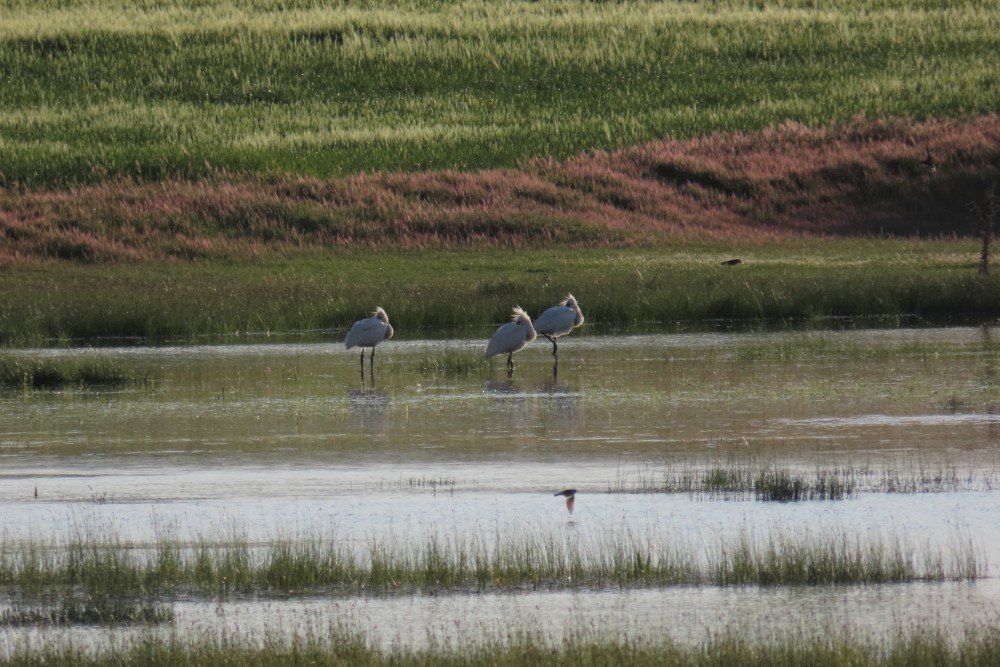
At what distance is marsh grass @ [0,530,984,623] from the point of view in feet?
35.1

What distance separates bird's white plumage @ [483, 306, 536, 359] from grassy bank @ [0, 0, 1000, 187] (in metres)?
23.5

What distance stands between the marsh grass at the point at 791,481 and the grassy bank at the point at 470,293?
13341 millimetres

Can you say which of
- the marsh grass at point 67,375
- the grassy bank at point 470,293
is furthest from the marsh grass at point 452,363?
the marsh grass at point 67,375

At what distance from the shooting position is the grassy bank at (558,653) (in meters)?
8.62

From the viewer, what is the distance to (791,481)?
13648 millimetres

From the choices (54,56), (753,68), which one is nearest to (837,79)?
(753,68)

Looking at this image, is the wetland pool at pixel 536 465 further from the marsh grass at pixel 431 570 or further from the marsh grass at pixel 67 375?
the marsh grass at pixel 67 375

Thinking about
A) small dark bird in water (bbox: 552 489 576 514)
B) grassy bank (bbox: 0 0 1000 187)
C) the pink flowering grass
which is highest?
grassy bank (bbox: 0 0 1000 187)

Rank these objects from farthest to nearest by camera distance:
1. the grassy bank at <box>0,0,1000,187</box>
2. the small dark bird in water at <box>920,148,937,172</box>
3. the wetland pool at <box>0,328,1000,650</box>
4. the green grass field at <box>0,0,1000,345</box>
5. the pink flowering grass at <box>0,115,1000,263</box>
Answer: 1. the grassy bank at <box>0,0,1000,187</box>
2. the small dark bird in water at <box>920,148,937,172</box>
3. the pink flowering grass at <box>0,115,1000,263</box>
4. the green grass field at <box>0,0,1000,345</box>
5. the wetland pool at <box>0,328,1000,650</box>

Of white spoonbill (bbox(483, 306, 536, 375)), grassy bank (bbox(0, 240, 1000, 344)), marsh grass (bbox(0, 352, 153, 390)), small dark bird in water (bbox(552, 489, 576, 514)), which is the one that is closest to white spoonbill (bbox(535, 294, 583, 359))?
white spoonbill (bbox(483, 306, 536, 375))

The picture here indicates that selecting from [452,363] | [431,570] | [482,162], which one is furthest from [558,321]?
[482,162]

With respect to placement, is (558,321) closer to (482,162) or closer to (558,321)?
(558,321)

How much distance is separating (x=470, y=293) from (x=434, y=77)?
3022cm

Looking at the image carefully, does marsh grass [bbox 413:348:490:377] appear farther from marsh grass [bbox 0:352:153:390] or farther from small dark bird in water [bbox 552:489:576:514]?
small dark bird in water [bbox 552:489:576:514]
